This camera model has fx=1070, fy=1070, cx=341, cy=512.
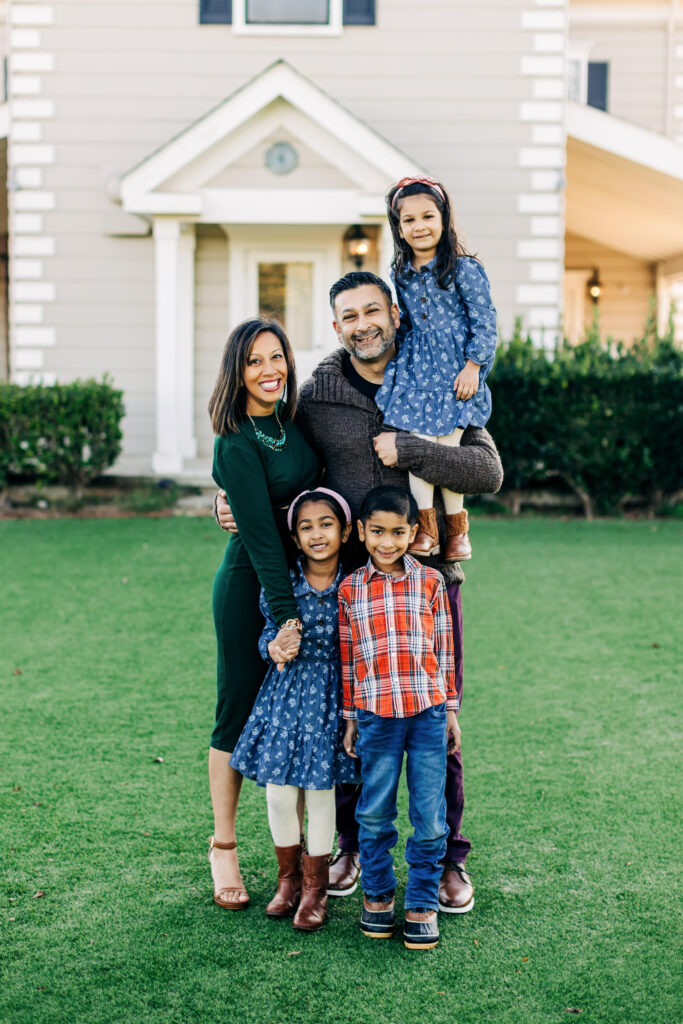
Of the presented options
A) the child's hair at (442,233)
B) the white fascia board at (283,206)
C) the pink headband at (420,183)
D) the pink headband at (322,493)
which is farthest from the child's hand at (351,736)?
the white fascia board at (283,206)

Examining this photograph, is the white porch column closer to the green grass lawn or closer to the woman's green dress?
the green grass lawn

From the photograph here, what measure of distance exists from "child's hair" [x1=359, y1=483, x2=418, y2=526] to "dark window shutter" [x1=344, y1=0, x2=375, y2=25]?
990 centimetres

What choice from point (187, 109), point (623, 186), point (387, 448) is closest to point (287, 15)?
point (187, 109)

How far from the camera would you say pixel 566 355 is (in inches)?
411

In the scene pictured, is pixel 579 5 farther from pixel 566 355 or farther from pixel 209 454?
pixel 209 454

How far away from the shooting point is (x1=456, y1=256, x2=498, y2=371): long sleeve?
10.5 ft

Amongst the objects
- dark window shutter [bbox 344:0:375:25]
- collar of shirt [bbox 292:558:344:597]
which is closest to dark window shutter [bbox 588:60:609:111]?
dark window shutter [bbox 344:0:375:25]

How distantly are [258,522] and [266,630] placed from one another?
347 mm

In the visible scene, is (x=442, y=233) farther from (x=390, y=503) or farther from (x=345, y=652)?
(x=345, y=652)

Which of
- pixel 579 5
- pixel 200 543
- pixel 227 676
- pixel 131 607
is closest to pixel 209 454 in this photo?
pixel 200 543

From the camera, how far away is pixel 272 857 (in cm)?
352

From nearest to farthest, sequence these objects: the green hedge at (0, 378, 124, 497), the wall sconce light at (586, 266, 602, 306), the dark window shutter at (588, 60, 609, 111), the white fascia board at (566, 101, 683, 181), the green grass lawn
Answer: the green grass lawn → the green hedge at (0, 378, 124, 497) → the white fascia board at (566, 101, 683, 181) → the dark window shutter at (588, 60, 609, 111) → the wall sconce light at (586, 266, 602, 306)

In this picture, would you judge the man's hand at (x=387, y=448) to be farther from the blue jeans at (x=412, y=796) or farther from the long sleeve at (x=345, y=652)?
the blue jeans at (x=412, y=796)

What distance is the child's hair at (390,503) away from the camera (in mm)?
2975
